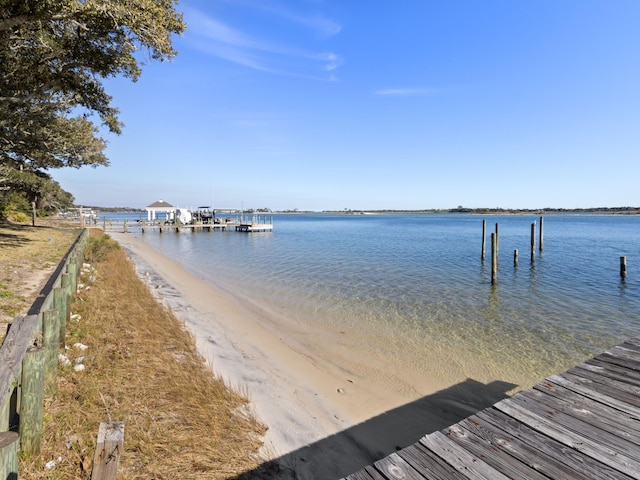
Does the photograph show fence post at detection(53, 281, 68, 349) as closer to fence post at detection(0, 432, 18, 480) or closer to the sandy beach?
the sandy beach

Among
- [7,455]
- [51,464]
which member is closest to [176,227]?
[51,464]

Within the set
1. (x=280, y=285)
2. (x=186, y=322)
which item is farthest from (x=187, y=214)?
(x=186, y=322)

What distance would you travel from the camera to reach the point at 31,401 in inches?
129

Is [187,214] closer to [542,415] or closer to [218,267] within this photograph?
[218,267]

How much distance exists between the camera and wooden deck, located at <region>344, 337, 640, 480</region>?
2299 mm

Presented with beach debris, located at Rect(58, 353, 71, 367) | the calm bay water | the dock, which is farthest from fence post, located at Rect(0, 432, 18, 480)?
the dock

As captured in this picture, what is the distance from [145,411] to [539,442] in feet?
14.6

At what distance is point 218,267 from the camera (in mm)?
21000

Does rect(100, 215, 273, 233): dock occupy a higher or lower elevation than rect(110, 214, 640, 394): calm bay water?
higher

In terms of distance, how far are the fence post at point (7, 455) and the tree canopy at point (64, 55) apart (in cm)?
871

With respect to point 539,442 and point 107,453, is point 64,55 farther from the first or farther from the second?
point 539,442

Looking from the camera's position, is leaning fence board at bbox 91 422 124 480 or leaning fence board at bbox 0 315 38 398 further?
leaning fence board at bbox 0 315 38 398

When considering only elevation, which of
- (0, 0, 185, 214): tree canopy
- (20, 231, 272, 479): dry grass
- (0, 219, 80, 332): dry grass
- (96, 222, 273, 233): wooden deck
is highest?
(0, 0, 185, 214): tree canopy

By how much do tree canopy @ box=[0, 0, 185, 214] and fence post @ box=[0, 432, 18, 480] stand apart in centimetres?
871
